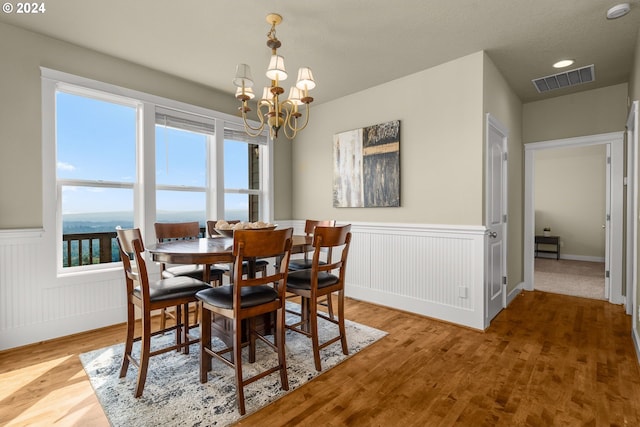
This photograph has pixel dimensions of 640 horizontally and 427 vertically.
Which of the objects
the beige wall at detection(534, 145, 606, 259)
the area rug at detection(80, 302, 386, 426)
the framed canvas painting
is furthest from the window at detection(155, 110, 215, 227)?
the beige wall at detection(534, 145, 606, 259)

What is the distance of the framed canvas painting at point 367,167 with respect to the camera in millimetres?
3625

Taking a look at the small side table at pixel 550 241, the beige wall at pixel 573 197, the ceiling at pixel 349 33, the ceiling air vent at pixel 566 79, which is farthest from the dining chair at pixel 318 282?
the beige wall at pixel 573 197

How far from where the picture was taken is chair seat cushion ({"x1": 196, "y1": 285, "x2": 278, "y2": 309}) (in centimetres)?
183

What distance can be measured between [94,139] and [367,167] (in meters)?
2.99

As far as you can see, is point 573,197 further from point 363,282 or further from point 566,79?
point 363,282

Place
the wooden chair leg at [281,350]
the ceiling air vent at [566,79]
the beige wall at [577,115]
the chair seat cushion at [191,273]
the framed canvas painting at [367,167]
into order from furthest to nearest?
the beige wall at [577,115]
the framed canvas painting at [367,167]
the ceiling air vent at [566,79]
the chair seat cushion at [191,273]
the wooden chair leg at [281,350]

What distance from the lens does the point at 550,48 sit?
9.51 ft

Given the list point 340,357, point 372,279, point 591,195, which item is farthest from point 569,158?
point 340,357

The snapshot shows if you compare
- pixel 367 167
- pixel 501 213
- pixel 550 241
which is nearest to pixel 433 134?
pixel 367 167

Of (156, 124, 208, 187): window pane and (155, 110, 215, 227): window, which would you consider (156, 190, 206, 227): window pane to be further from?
(156, 124, 208, 187): window pane

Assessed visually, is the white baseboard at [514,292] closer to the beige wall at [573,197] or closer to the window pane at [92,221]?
the beige wall at [573,197]

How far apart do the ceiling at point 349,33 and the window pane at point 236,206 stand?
1.56 meters

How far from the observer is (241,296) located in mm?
1898

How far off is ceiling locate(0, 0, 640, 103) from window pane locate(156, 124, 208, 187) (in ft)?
2.29
